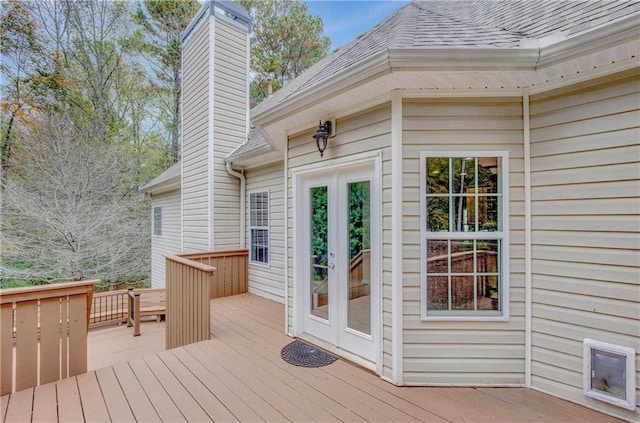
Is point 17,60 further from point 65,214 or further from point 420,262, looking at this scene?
point 420,262

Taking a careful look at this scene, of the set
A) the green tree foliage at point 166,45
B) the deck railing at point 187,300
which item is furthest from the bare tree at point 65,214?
the deck railing at point 187,300

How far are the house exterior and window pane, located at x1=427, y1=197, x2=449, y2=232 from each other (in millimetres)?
12

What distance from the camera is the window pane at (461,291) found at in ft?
8.77

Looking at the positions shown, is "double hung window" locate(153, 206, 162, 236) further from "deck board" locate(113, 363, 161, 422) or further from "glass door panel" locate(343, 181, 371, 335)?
"glass door panel" locate(343, 181, 371, 335)

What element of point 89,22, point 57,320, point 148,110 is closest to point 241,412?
point 57,320

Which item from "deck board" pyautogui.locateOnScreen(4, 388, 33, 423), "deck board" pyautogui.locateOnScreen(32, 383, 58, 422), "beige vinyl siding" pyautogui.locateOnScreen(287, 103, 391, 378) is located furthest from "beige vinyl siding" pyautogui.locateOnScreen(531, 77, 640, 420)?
"deck board" pyautogui.locateOnScreen(4, 388, 33, 423)

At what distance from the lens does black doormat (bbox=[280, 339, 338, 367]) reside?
304 cm

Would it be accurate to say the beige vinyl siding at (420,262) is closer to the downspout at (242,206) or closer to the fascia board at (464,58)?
the fascia board at (464,58)

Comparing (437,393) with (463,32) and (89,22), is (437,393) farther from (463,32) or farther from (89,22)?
(89,22)

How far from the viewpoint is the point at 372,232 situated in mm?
2924

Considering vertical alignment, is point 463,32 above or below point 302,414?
above

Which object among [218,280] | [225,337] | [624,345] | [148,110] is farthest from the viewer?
Answer: [148,110]

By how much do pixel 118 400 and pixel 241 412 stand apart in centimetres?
104

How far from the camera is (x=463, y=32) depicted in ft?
8.51
